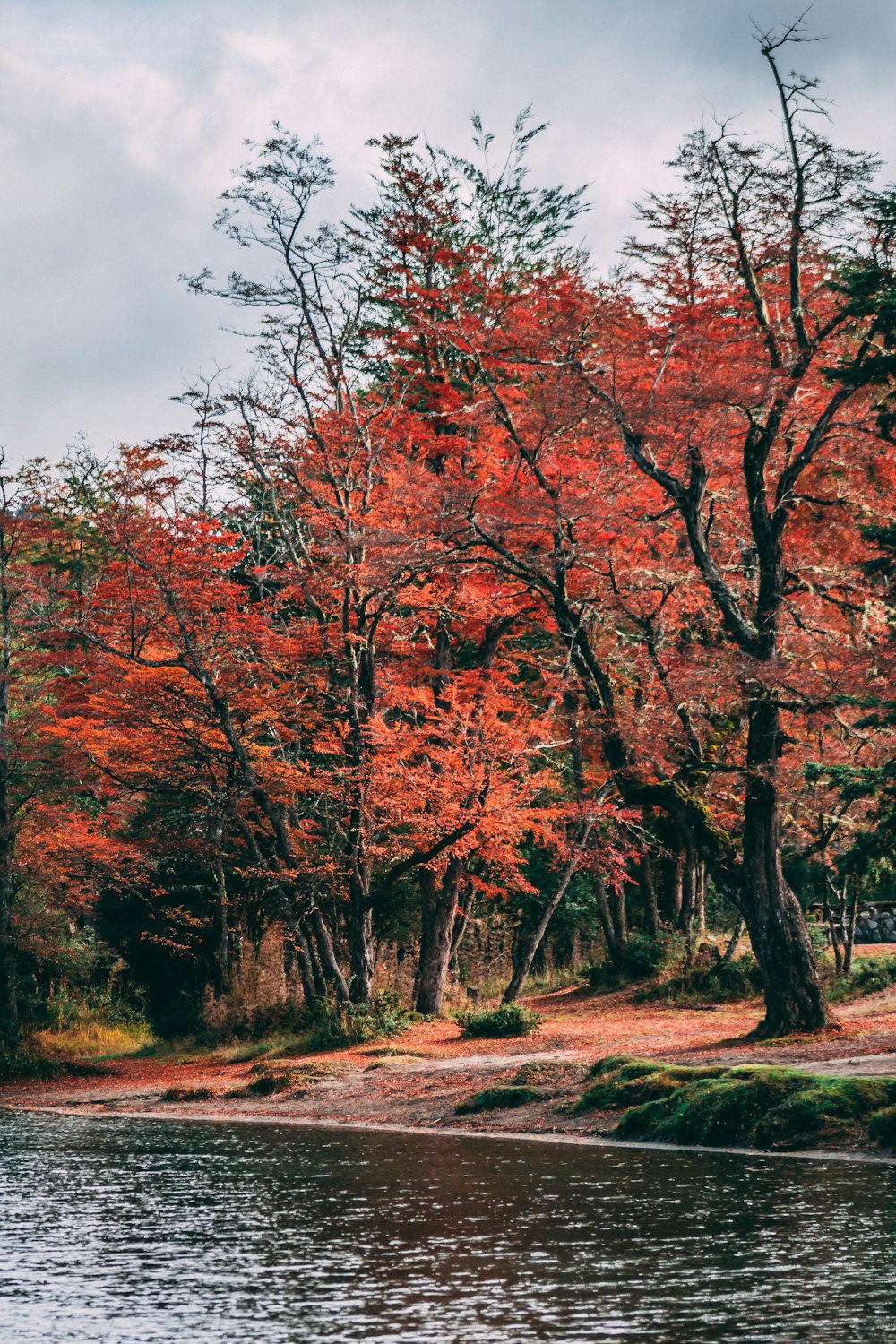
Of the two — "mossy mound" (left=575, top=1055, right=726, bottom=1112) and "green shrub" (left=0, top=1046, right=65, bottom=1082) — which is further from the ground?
"mossy mound" (left=575, top=1055, right=726, bottom=1112)

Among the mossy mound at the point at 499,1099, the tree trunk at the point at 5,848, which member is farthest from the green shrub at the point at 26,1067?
the mossy mound at the point at 499,1099

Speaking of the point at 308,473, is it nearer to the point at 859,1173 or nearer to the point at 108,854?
the point at 108,854

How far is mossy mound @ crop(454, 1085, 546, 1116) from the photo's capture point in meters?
15.5

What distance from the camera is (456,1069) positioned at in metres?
19.0

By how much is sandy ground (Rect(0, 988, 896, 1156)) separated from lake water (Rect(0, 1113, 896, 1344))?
3.13 meters

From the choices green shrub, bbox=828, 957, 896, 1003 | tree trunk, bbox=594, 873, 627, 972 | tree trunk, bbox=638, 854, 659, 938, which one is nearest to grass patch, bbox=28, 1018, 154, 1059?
tree trunk, bbox=594, 873, 627, 972

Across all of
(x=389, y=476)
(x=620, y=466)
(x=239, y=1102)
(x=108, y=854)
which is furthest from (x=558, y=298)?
(x=108, y=854)

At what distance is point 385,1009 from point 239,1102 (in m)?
6.00

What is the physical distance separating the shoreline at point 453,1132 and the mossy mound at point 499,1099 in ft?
1.99

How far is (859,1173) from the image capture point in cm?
991

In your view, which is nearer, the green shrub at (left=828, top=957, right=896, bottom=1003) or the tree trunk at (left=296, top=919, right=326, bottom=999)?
the green shrub at (left=828, top=957, right=896, bottom=1003)

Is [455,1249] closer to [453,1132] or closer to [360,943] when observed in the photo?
[453,1132]

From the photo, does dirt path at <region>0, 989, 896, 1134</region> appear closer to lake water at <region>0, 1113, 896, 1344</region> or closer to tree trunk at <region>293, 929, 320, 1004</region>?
tree trunk at <region>293, 929, 320, 1004</region>

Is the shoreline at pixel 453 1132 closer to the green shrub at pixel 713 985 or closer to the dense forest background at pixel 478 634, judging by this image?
the dense forest background at pixel 478 634
